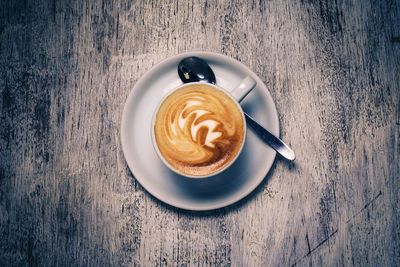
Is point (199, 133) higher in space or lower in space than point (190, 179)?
higher

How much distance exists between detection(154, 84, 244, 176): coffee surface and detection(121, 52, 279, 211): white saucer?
90 millimetres

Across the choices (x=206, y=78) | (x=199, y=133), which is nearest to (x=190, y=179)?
(x=199, y=133)

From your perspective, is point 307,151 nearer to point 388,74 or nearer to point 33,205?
point 388,74

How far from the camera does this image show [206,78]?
0.89 meters

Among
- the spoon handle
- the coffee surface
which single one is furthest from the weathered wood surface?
the coffee surface

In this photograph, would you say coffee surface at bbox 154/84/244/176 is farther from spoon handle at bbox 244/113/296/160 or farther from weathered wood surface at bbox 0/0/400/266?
weathered wood surface at bbox 0/0/400/266

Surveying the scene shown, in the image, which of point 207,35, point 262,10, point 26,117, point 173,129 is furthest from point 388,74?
point 26,117

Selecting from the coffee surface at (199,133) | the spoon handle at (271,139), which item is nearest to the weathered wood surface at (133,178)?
the spoon handle at (271,139)

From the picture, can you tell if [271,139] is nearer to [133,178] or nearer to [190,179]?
[190,179]

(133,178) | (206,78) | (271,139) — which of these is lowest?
(133,178)

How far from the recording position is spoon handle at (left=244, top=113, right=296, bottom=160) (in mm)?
894

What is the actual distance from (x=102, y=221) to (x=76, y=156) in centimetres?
19

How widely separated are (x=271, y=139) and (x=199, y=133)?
20 cm

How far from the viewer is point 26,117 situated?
987 mm
